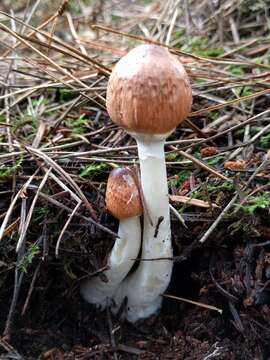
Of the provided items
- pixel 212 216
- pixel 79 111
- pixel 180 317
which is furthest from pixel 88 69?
pixel 180 317

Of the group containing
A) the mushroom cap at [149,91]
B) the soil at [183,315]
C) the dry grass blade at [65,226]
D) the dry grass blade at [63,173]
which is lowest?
the soil at [183,315]

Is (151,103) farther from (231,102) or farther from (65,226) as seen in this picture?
(231,102)

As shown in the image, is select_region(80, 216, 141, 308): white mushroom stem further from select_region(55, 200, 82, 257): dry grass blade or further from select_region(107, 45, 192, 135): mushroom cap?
select_region(107, 45, 192, 135): mushroom cap

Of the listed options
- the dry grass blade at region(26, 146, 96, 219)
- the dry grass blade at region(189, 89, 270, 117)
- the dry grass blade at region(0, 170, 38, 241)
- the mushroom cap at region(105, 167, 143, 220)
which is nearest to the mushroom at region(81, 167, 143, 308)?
the mushroom cap at region(105, 167, 143, 220)

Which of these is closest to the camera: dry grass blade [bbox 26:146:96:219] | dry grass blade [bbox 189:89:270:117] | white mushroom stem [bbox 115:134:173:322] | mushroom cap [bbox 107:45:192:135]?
mushroom cap [bbox 107:45:192:135]

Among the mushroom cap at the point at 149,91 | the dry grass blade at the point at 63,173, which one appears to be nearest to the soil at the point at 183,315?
the dry grass blade at the point at 63,173

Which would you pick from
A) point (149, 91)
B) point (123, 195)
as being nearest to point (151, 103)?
point (149, 91)

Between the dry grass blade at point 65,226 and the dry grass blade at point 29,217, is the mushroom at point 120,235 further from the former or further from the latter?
the dry grass blade at point 29,217
